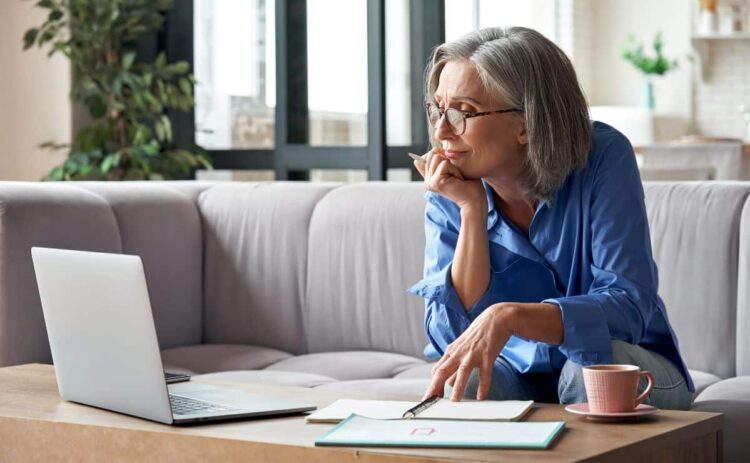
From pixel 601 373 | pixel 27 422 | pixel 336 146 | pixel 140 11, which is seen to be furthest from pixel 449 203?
pixel 140 11

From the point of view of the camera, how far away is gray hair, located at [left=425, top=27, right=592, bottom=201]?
1996 mm

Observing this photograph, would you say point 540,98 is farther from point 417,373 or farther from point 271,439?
point 417,373

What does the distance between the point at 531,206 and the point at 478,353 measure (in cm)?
49

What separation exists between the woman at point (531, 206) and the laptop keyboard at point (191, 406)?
1.47 ft

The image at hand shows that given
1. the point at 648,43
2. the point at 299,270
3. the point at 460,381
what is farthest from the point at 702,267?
the point at 648,43

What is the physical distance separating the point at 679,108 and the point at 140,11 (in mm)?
5663

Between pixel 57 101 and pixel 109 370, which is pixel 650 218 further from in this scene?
pixel 57 101

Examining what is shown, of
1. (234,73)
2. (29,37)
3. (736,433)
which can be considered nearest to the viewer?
(736,433)

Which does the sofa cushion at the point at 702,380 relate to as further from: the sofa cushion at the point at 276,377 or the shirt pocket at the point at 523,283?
the sofa cushion at the point at 276,377

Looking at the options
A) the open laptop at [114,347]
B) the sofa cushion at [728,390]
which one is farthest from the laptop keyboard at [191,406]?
the sofa cushion at [728,390]

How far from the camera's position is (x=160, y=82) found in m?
4.73

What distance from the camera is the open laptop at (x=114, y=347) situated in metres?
1.59

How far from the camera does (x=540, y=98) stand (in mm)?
2004

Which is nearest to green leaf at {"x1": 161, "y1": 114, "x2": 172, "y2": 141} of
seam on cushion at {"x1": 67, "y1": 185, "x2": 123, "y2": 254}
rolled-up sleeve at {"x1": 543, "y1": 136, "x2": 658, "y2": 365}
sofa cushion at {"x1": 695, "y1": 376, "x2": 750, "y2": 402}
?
seam on cushion at {"x1": 67, "y1": 185, "x2": 123, "y2": 254}
